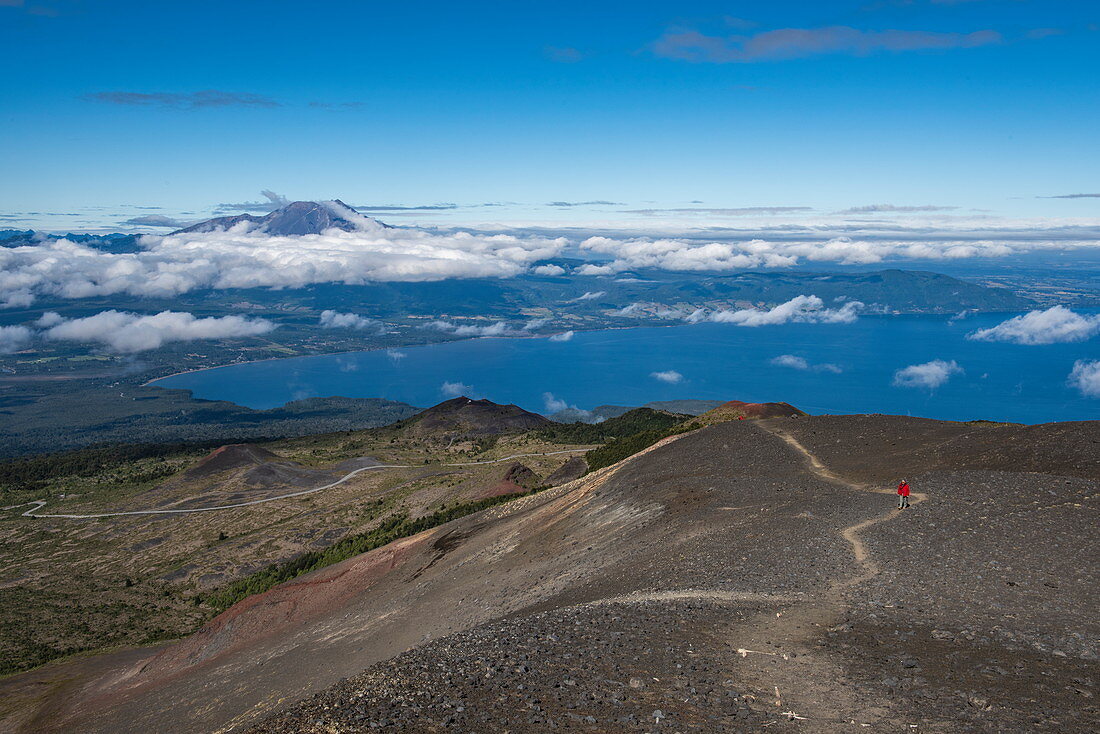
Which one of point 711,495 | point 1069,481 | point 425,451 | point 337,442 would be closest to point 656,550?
point 711,495

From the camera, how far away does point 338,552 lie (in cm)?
5328

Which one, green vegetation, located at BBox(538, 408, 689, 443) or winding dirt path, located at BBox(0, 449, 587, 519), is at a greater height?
green vegetation, located at BBox(538, 408, 689, 443)

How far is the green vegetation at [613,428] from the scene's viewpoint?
95.0m

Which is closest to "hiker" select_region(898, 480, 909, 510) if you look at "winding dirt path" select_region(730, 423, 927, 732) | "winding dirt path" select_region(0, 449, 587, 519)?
"winding dirt path" select_region(730, 423, 927, 732)

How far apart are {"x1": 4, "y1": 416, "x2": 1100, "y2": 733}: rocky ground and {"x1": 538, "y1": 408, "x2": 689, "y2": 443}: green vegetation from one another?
57051 mm

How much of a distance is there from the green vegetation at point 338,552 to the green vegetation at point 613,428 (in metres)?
39.3

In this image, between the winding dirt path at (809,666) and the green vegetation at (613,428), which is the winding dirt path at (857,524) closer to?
the winding dirt path at (809,666)

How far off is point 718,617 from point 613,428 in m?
84.8

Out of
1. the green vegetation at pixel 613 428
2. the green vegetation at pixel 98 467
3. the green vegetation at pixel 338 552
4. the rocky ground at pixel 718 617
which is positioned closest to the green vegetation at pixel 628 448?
the green vegetation at pixel 338 552

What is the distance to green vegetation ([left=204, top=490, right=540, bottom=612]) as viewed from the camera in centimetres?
5056

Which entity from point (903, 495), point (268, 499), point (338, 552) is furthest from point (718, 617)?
point (268, 499)

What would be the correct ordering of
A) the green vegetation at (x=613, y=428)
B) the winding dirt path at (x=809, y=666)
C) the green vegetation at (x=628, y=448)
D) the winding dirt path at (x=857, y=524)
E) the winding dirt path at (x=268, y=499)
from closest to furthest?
1. the winding dirt path at (x=809, y=666)
2. the winding dirt path at (x=857, y=524)
3. the green vegetation at (x=628, y=448)
4. the winding dirt path at (x=268, y=499)
5. the green vegetation at (x=613, y=428)

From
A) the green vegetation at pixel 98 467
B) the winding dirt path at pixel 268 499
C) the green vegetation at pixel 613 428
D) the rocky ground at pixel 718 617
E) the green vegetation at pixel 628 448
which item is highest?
the rocky ground at pixel 718 617

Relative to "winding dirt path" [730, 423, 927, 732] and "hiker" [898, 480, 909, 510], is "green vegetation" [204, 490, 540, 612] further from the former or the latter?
"winding dirt path" [730, 423, 927, 732]
